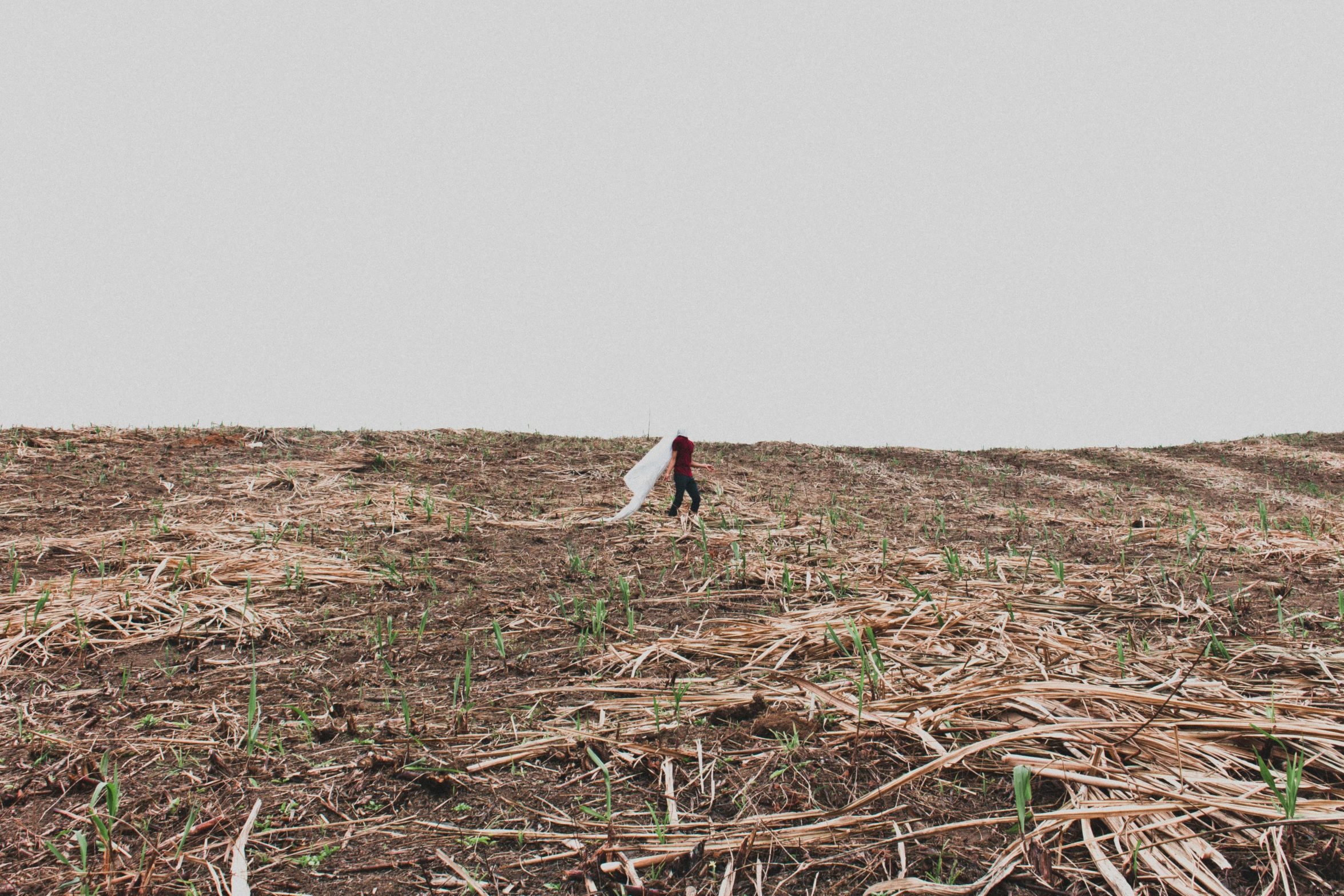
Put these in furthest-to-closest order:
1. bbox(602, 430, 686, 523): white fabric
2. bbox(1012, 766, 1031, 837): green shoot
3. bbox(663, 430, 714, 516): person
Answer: bbox(663, 430, 714, 516): person
bbox(602, 430, 686, 523): white fabric
bbox(1012, 766, 1031, 837): green shoot

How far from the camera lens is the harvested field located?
1940 mm

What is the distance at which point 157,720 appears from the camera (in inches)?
115

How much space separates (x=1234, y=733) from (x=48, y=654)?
4987 millimetres

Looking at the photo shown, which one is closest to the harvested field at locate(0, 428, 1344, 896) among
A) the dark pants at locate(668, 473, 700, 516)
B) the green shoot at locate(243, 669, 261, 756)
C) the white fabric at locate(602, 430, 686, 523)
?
the green shoot at locate(243, 669, 261, 756)

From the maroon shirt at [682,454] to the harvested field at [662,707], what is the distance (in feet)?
2.38

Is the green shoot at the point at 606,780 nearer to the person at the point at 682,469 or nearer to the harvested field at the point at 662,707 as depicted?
the harvested field at the point at 662,707

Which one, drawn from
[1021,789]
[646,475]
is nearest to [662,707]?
[1021,789]

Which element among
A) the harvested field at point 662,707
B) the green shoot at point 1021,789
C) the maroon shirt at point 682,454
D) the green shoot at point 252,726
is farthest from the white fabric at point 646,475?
the green shoot at point 1021,789

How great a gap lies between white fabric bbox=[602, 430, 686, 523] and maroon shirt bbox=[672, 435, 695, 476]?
5 centimetres

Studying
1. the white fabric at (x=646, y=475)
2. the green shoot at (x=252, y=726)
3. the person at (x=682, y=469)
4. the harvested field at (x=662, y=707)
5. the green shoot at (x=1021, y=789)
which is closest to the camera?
the green shoot at (x=1021, y=789)

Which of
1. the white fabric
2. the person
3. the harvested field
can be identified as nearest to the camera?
the harvested field

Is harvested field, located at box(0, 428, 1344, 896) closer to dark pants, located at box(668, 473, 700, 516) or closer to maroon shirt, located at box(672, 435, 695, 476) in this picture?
dark pants, located at box(668, 473, 700, 516)

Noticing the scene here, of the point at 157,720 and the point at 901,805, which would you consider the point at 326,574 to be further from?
the point at 901,805

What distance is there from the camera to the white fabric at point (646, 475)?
6875 mm
